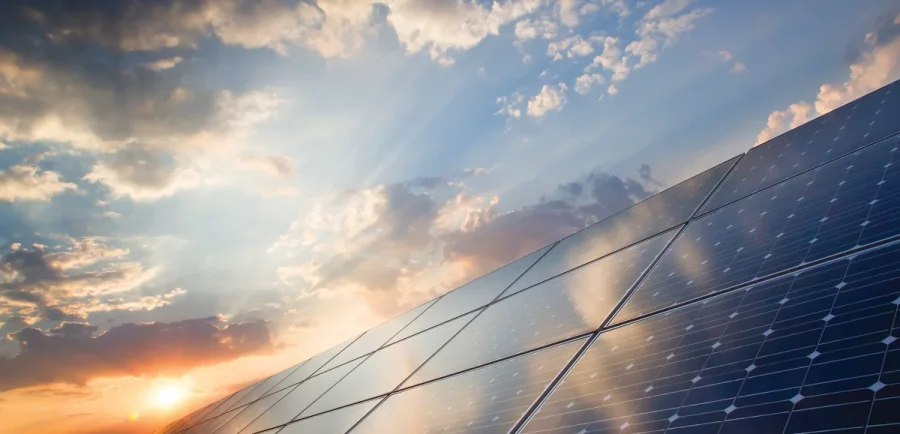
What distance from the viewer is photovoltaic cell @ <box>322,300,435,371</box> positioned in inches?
603

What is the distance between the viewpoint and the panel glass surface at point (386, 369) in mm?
9656

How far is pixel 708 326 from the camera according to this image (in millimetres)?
4512

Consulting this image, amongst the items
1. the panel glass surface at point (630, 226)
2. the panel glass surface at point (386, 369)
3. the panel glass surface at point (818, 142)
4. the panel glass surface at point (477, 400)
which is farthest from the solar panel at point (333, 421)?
the panel glass surface at point (818, 142)

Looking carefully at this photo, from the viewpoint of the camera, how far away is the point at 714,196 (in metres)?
9.21

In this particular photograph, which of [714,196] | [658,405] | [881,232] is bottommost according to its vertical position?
[658,405]

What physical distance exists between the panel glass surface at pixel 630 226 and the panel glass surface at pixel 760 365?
4.66 metres

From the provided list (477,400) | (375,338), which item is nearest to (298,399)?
(375,338)

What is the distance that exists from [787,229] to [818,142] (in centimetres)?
424

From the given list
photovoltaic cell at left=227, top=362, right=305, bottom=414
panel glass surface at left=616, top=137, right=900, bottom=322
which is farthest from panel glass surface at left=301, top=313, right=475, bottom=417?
photovoltaic cell at left=227, top=362, right=305, bottom=414

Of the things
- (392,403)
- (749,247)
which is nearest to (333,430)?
(392,403)

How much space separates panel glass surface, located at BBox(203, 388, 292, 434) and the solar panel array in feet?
9.56

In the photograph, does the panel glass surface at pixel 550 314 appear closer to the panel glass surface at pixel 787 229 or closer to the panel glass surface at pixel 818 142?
the panel glass surface at pixel 787 229

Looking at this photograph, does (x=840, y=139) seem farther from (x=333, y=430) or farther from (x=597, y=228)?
(x=333, y=430)

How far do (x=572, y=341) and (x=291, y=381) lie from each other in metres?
14.6
